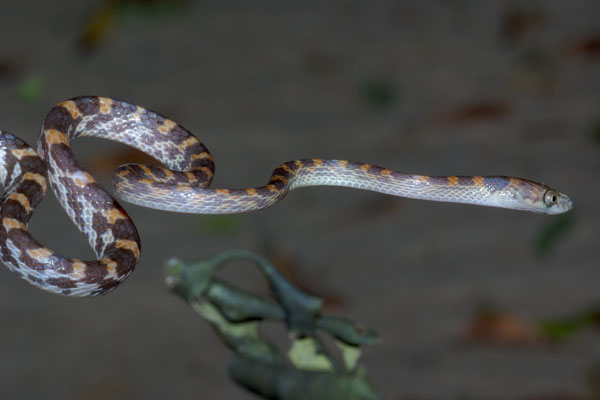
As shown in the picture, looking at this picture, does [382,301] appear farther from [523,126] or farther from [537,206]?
[523,126]

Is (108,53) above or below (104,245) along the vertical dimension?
above

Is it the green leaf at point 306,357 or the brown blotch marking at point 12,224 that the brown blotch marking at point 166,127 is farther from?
the green leaf at point 306,357

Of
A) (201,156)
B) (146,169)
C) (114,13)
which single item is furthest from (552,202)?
(114,13)

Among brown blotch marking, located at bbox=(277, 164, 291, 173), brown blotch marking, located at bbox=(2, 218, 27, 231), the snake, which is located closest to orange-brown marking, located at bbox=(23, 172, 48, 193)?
the snake

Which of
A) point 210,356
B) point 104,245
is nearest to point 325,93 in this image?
Result: point 210,356

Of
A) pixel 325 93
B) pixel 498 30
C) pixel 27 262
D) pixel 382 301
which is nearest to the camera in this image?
pixel 27 262

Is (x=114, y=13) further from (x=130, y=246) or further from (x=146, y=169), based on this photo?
(x=130, y=246)

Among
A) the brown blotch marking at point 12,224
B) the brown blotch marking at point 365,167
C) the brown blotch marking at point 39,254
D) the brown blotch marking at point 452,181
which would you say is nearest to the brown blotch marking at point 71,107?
the brown blotch marking at point 12,224
